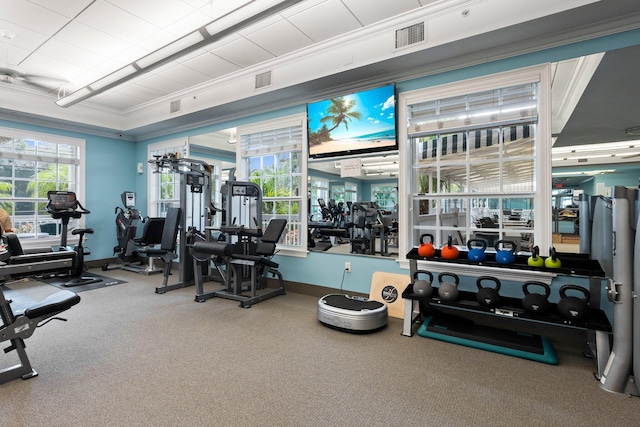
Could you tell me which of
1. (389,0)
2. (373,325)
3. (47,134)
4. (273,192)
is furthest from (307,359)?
(47,134)

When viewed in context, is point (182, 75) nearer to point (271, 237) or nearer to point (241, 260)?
point (271, 237)

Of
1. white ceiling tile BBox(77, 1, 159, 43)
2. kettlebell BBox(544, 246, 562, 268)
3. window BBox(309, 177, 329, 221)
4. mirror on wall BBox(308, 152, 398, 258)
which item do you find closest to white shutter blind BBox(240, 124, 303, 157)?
mirror on wall BBox(308, 152, 398, 258)

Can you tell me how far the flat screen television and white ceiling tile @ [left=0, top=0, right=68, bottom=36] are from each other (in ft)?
9.74

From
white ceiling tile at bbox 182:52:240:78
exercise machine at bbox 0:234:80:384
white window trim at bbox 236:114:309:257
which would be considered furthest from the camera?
white window trim at bbox 236:114:309:257

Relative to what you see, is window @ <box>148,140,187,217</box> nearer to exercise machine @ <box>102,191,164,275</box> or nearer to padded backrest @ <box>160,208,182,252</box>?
exercise machine @ <box>102,191,164,275</box>

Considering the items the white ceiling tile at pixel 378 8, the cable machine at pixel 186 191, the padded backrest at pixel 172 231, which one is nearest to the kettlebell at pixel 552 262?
the white ceiling tile at pixel 378 8

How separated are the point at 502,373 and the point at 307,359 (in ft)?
4.93

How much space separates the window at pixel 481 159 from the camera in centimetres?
310

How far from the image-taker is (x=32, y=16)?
3.36 metres

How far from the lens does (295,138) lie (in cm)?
473

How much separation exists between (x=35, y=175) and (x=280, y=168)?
4.79 metres

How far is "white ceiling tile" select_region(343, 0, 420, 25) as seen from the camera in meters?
3.11

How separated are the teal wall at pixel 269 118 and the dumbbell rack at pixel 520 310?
677 millimetres

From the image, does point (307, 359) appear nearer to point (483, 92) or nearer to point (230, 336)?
point (230, 336)
